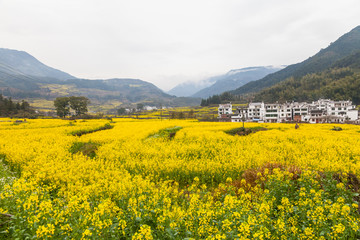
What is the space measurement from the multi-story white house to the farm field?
59.1 m

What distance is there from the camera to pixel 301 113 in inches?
2997

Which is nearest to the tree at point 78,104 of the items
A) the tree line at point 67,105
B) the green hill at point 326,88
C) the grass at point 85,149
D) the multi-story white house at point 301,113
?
the tree line at point 67,105

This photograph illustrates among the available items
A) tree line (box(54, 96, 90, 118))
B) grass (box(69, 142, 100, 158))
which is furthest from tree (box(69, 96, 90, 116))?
grass (box(69, 142, 100, 158))

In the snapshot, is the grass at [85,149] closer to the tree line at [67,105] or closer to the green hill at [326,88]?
the tree line at [67,105]

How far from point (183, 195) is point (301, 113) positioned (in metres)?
85.3

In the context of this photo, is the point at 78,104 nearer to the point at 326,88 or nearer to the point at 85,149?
the point at 85,149

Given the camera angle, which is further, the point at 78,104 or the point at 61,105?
the point at 78,104

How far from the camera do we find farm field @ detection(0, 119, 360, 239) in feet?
13.9

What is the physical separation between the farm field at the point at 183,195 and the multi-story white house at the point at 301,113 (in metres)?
59.1

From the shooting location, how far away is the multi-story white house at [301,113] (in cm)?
6681

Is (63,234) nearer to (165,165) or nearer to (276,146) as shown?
(165,165)

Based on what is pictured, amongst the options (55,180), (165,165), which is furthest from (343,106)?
(55,180)

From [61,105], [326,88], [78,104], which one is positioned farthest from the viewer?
[326,88]

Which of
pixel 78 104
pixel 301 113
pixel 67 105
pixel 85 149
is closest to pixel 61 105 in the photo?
pixel 67 105
